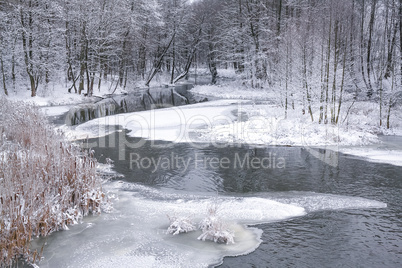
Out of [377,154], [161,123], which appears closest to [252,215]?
[377,154]

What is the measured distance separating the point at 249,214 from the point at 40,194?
4189mm

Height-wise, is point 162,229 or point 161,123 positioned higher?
point 161,123

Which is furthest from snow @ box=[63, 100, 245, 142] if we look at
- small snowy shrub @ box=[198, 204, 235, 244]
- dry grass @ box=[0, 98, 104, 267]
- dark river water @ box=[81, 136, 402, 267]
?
small snowy shrub @ box=[198, 204, 235, 244]

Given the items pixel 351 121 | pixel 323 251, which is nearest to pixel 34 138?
pixel 323 251

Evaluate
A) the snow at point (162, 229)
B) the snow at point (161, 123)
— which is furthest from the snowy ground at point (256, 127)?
the snow at point (162, 229)

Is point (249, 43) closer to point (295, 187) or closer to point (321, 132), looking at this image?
point (321, 132)

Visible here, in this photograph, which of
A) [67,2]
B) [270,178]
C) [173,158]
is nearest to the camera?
[270,178]

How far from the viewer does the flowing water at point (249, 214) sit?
559cm

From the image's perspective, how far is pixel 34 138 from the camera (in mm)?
8922

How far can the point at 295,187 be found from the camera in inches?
361

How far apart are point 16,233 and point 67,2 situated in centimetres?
2815

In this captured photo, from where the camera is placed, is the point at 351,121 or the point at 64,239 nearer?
the point at 64,239

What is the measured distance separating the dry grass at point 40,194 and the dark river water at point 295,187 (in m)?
2.47

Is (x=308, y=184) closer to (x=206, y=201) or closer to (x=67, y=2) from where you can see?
(x=206, y=201)
